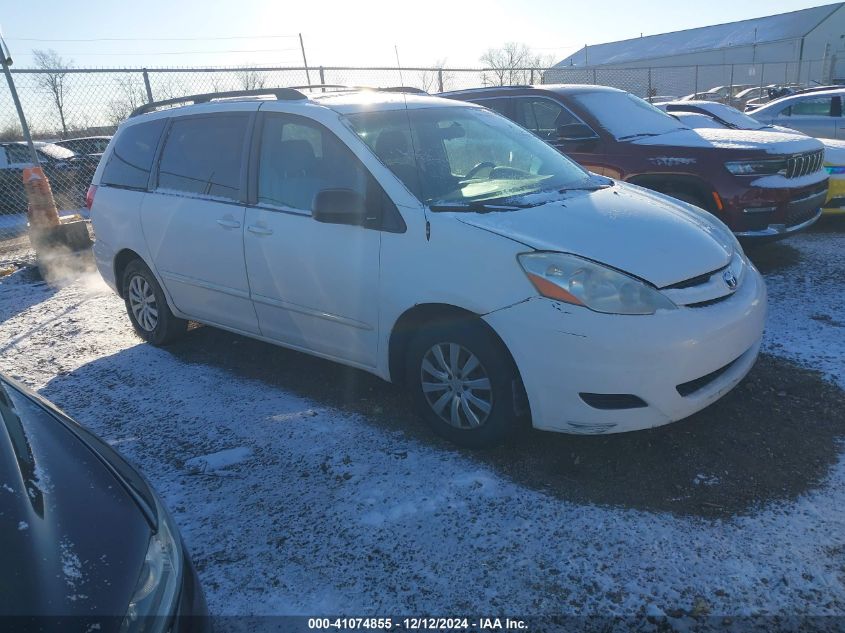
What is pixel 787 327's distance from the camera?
475 cm

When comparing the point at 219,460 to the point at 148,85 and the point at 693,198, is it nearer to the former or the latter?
the point at 693,198

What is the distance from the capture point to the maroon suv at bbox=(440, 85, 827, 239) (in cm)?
593

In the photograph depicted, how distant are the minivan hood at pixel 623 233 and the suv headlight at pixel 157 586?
2015 mm

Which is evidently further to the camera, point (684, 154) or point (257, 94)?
point (684, 154)

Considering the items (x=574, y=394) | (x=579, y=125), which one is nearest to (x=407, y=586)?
(x=574, y=394)

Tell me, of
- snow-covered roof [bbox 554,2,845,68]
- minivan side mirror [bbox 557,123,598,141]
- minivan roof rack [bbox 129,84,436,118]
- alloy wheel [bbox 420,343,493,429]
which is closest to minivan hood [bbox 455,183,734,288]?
alloy wheel [bbox 420,343,493,429]

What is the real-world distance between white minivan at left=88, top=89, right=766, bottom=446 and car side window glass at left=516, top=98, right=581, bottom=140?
7.56 feet

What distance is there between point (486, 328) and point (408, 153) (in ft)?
4.14

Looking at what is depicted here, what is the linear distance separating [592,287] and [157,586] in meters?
2.14

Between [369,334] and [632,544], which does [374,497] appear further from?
[632,544]

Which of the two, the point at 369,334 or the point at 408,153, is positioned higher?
the point at 408,153

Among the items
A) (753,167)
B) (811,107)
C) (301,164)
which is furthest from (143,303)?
(811,107)

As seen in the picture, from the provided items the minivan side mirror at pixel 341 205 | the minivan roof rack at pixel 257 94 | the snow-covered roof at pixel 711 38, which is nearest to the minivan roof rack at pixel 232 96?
the minivan roof rack at pixel 257 94

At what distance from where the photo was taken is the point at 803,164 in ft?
20.5
